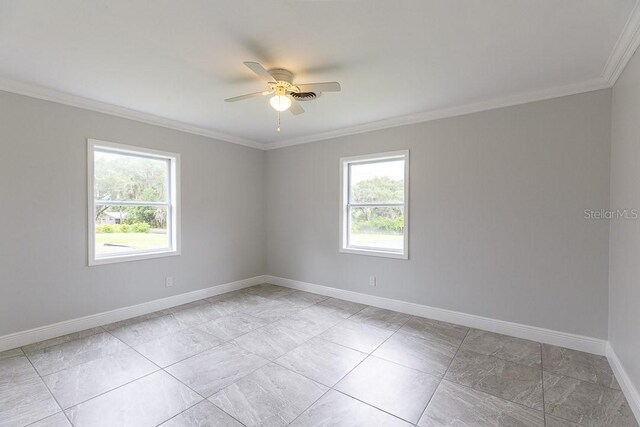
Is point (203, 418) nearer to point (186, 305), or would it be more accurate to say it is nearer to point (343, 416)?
point (343, 416)

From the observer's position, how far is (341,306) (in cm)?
417

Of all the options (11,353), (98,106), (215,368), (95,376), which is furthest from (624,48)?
(11,353)

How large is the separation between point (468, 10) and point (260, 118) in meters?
2.69

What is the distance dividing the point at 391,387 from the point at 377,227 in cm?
232

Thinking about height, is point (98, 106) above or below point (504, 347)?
above

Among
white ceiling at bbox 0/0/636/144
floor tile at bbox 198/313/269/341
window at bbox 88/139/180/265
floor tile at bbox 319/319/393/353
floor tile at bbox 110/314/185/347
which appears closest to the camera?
white ceiling at bbox 0/0/636/144

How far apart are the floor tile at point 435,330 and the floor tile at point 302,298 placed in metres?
1.39

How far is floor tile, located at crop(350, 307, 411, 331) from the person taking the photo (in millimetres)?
3523

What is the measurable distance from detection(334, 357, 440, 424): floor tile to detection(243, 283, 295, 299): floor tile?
2.31 meters

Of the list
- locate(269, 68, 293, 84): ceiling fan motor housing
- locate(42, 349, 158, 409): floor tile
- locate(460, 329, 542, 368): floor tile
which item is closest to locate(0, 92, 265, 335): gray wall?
locate(42, 349, 158, 409): floor tile

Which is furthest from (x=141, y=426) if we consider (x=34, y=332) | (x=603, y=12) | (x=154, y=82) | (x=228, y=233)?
(x=603, y=12)

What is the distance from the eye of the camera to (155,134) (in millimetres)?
3930

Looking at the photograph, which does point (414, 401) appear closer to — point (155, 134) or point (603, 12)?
point (603, 12)

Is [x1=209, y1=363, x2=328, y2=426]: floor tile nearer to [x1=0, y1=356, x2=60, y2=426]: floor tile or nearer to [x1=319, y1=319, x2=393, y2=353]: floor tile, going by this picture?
[x1=319, y1=319, x2=393, y2=353]: floor tile
